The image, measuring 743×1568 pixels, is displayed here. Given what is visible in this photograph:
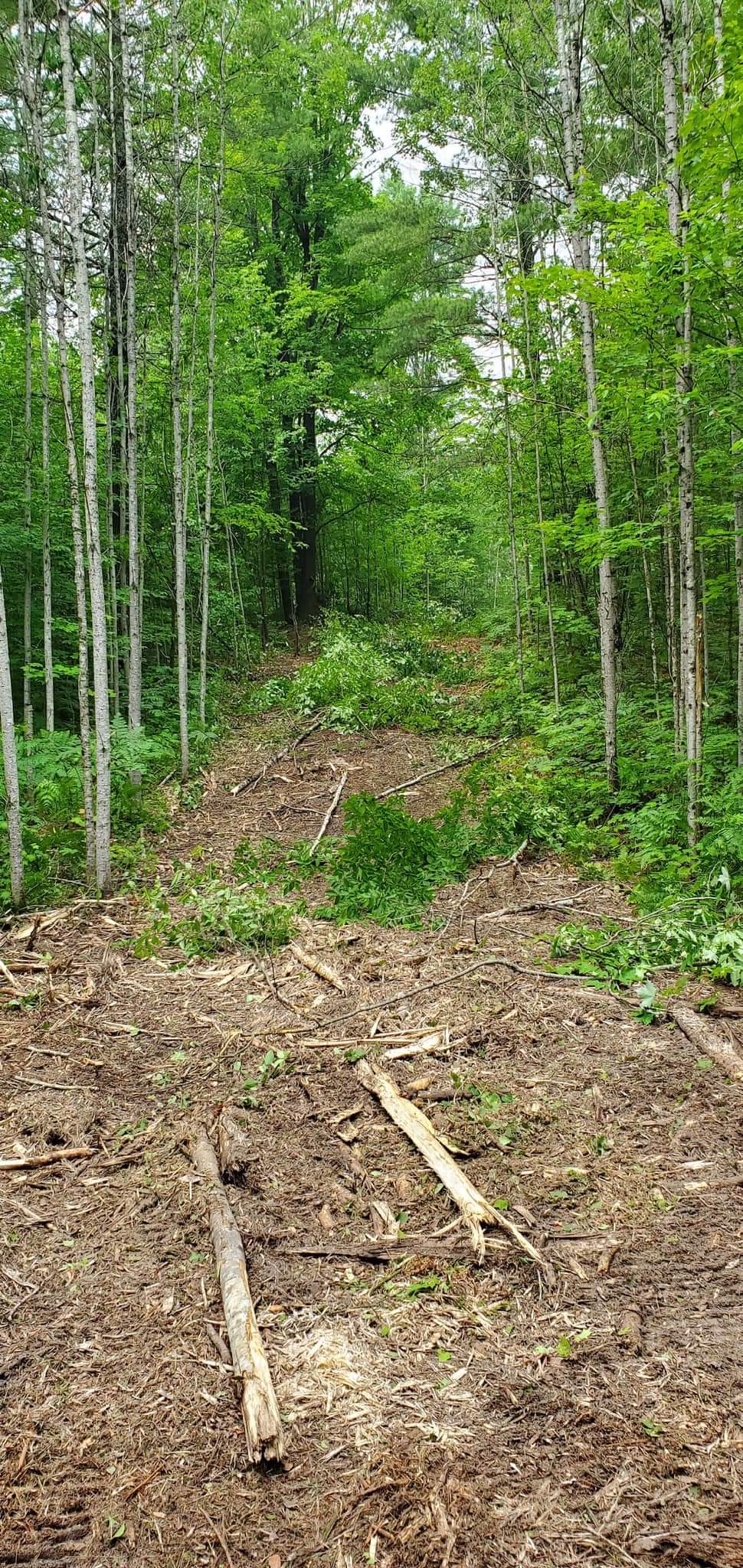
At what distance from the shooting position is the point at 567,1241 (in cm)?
289

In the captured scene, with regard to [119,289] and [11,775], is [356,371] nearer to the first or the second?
[119,289]

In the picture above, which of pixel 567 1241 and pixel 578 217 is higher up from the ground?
pixel 578 217

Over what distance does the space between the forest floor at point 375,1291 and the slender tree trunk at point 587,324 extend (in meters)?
3.61

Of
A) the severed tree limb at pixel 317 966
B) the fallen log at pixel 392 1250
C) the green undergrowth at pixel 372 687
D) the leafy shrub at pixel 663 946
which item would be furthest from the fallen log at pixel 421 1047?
the green undergrowth at pixel 372 687

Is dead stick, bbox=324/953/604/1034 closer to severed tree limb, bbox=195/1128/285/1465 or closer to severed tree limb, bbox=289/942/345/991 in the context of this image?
severed tree limb, bbox=289/942/345/991

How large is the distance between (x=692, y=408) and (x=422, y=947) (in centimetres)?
473

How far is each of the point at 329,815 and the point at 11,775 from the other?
3503mm

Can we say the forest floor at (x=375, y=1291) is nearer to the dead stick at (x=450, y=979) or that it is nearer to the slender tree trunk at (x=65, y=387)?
the dead stick at (x=450, y=979)

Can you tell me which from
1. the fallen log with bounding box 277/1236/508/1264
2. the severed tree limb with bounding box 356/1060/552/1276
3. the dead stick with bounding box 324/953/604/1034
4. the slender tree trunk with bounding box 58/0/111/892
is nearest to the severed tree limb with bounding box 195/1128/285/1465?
the fallen log with bounding box 277/1236/508/1264

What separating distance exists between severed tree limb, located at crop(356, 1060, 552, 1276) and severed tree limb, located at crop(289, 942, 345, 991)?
1040 millimetres

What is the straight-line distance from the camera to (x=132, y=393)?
348 inches

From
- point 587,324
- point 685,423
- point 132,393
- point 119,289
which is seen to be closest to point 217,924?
point 685,423

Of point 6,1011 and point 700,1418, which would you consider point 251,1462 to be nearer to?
point 700,1418

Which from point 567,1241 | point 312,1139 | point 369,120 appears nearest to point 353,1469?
point 567,1241
